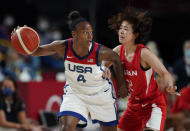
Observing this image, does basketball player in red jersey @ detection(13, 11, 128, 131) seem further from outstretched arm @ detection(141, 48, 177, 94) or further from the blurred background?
the blurred background

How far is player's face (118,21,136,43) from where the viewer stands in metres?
4.99

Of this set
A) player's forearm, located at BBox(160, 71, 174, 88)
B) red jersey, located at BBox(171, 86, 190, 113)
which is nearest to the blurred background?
red jersey, located at BBox(171, 86, 190, 113)

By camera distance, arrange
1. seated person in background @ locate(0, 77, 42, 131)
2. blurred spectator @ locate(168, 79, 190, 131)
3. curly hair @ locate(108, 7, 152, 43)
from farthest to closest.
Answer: blurred spectator @ locate(168, 79, 190, 131) → seated person in background @ locate(0, 77, 42, 131) → curly hair @ locate(108, 7, 152, 43)

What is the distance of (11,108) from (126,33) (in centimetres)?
285

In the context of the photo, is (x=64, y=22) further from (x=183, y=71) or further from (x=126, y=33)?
(x=126, y=33)

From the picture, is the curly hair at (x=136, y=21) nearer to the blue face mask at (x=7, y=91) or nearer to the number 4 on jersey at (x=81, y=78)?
the number 4 on jersey at (x=81, y=78)

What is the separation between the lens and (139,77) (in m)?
4.85

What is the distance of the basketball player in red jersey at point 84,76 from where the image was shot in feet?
15.5

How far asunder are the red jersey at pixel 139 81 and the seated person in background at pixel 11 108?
8.46 feet

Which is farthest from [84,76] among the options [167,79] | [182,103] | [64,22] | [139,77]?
[64,22]

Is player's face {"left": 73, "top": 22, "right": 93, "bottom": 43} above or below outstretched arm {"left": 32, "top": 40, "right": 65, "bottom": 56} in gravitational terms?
above

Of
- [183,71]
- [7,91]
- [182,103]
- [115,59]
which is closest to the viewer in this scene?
[115,59]

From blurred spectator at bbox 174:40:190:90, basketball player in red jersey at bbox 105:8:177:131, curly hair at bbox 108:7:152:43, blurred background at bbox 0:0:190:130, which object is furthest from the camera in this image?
blurred background at bbox 0:0:190:130

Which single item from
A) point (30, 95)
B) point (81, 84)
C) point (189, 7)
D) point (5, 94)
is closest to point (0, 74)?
point (30, 95)
